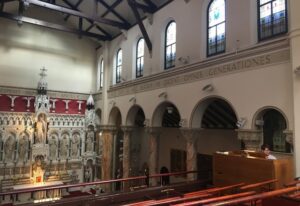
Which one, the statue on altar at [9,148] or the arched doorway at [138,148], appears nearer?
the statue on altar at [9,148]

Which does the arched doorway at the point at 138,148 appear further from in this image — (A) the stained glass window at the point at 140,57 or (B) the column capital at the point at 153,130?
(B) the column capital at the point at 153,130

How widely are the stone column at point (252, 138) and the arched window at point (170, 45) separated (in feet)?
16.6

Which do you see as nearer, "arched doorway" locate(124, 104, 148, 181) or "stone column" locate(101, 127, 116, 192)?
"stone column" locate(101, 127, 116, 192)

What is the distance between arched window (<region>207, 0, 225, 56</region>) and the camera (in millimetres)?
9711

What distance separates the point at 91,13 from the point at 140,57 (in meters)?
5.04

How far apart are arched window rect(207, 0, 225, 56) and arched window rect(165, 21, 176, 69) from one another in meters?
2.20

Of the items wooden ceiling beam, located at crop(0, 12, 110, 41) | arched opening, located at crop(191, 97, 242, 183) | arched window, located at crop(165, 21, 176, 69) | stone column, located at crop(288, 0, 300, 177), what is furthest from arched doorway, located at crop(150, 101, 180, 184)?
stone column, located at crop(288, 0, 300, 177)

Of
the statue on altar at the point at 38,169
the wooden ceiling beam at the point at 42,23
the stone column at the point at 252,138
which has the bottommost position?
the statue on altar at the point at 38,169

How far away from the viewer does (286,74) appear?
24.0 ft

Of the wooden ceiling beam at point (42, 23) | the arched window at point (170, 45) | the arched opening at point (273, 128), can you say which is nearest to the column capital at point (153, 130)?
the arched window at point (170, 45)

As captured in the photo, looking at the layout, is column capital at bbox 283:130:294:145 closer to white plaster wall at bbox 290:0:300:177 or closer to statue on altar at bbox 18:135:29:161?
white plaster wall at bbox 290:0:300:177

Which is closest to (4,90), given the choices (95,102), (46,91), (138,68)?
(46,91)

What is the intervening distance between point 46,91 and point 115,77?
15.0ft

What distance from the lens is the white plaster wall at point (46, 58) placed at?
1669 cm
